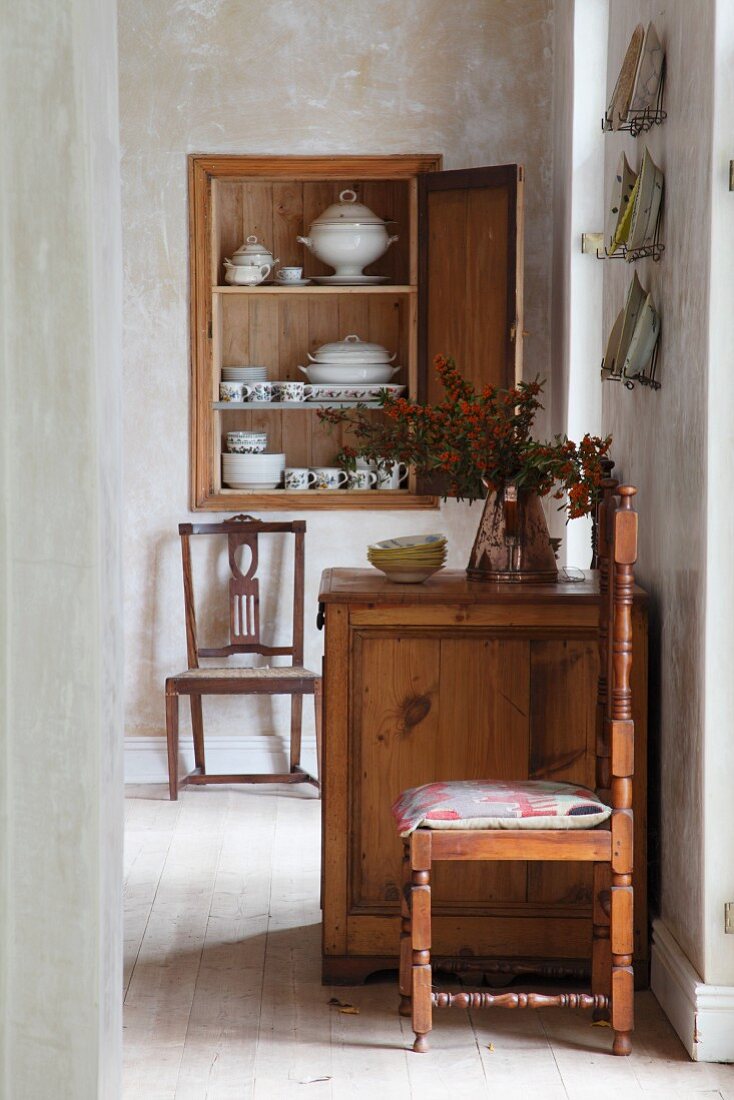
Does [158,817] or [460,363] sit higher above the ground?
[460,363]

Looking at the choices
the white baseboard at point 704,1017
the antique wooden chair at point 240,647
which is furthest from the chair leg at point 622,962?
the antique wooden chair at point 240,647

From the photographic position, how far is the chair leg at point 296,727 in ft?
15.4

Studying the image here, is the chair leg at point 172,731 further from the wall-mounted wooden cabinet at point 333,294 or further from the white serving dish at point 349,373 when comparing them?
the white serving dish at point 349,373

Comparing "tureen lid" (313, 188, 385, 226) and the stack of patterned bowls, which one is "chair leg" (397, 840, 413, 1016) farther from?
"tureen lid" (313, 188, 385, 226)

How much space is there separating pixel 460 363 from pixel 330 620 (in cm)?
189

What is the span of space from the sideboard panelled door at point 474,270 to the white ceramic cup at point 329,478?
555 millimetres

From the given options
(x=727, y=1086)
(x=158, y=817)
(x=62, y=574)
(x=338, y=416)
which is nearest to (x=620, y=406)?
(x=338, y=416)

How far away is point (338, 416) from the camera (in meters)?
3.34

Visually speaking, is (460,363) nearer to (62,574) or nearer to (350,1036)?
(350,1036)

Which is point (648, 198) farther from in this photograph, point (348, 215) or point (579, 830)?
point (348, 215)

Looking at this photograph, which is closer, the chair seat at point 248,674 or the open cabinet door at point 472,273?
the open cabinet door at point 472,273

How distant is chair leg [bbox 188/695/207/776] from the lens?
4754 mm

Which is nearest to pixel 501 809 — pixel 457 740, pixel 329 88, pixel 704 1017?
pixel 457 740

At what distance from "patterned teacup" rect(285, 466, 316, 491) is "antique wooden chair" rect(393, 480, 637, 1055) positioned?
2.38 meters
